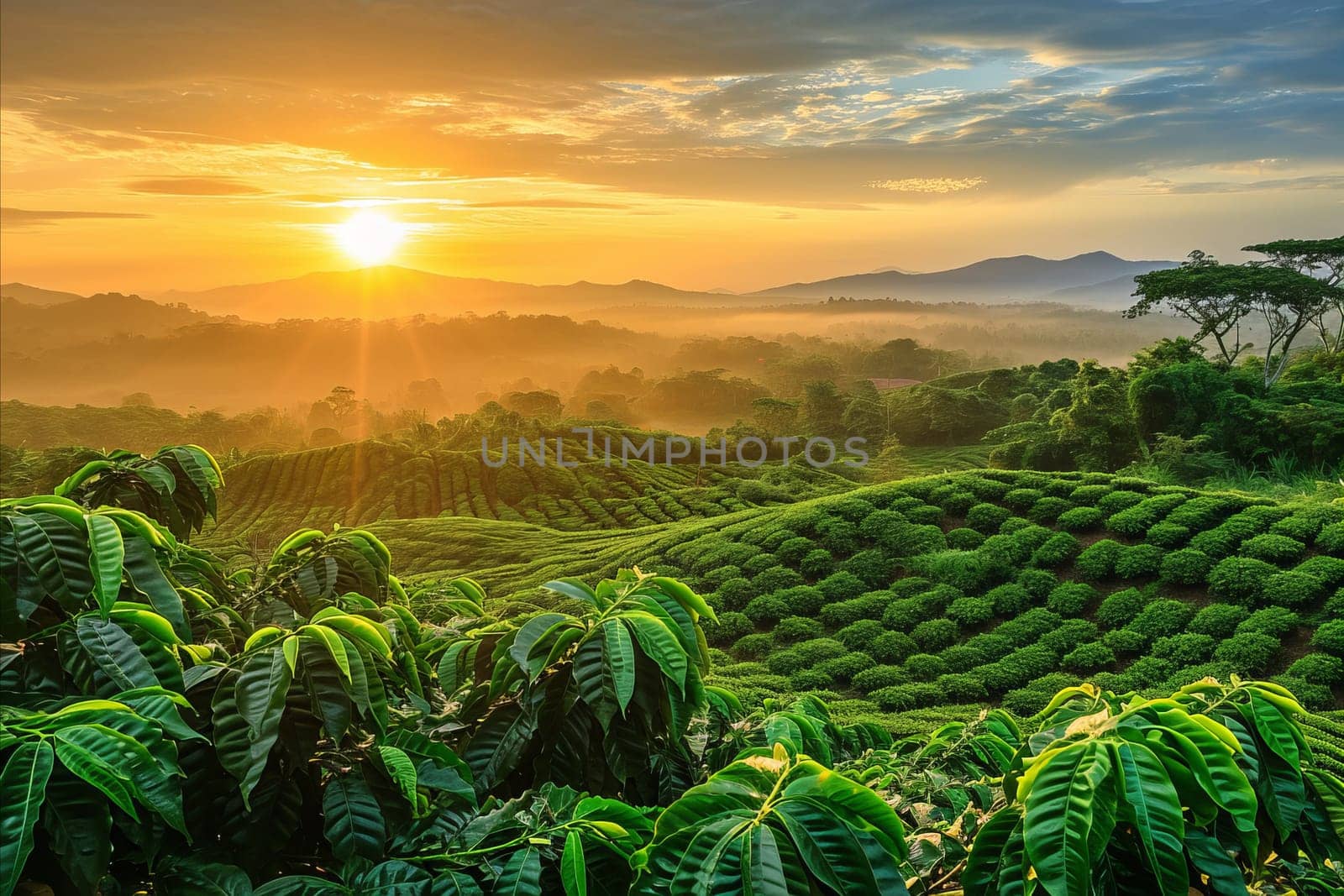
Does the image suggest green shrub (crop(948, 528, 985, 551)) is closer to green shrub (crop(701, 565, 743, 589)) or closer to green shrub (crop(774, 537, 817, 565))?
green shrub (crop(774, 537, 817, 565))

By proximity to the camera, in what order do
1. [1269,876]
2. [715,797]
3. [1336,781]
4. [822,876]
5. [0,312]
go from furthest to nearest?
[0,312] → [1269,876] → [1336,781] → [715,797] → [822,876]

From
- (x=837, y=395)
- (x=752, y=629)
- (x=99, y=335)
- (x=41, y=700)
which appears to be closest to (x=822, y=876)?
(x=41, y=700)

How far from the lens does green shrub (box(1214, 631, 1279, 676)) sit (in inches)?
253

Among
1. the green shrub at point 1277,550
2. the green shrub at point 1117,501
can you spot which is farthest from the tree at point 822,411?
the green shrub at point 1277,550

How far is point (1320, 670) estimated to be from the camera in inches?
245

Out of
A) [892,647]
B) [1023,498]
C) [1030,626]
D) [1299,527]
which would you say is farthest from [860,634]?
[1299,527]

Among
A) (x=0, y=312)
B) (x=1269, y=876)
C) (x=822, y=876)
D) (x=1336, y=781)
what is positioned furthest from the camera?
(x=0, y=312)

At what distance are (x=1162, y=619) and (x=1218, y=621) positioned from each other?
39 cm

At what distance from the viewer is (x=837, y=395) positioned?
24.6 m

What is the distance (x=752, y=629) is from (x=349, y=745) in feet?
24.2

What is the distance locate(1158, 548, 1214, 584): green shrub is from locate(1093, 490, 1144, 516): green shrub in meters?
0.95

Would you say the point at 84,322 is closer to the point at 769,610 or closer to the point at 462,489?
the point at 462,489

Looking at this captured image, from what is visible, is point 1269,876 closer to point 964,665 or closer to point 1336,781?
point 1336,781

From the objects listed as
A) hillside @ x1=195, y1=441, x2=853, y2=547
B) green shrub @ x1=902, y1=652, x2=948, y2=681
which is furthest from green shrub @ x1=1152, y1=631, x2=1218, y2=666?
hillside @ x1=195, y1=441, x2=853, y2=547
